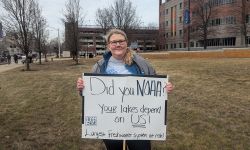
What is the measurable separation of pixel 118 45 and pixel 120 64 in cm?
22

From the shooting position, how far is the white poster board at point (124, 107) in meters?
4.57

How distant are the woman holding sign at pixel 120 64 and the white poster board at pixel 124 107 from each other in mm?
64

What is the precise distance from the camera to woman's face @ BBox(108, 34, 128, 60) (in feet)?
14.7

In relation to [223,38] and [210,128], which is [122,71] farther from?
[223,38]

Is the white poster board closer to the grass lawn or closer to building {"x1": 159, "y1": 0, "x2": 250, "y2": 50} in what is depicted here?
the grass lawn

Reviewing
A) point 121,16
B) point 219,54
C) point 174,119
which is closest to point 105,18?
point 121,16

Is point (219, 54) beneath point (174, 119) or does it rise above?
above

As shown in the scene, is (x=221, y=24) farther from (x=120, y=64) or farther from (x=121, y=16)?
(x=120, y=64)

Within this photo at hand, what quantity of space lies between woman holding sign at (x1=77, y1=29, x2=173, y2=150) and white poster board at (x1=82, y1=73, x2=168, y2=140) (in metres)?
0.06

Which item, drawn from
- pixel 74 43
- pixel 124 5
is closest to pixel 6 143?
pixel 74 43

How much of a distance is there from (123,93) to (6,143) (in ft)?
11.3

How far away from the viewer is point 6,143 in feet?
23.7

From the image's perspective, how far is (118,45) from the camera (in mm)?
4477

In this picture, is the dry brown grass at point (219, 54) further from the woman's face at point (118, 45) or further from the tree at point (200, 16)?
the woman's face at point (118, 45)
